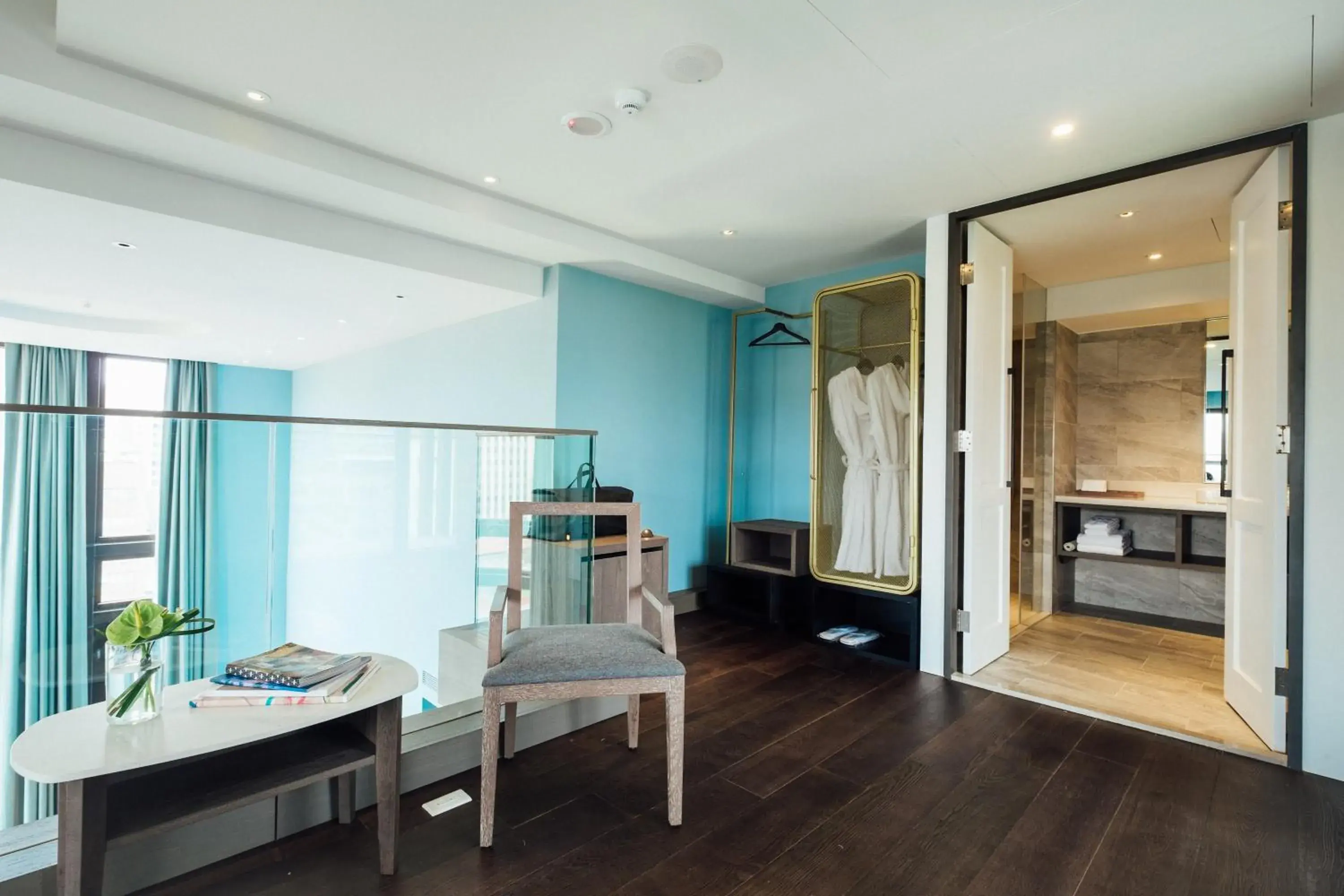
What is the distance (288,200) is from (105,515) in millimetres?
2010

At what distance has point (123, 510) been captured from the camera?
5.41ft

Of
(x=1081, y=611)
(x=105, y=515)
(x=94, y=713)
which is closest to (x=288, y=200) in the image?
(x=105, y=515)

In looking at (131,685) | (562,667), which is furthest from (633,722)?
(131,685)

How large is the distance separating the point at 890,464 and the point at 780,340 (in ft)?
4.93

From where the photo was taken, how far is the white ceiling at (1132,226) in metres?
2.74

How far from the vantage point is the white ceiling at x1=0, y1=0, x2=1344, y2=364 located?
6.06 feet

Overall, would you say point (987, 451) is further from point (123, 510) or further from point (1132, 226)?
point (123, 510)

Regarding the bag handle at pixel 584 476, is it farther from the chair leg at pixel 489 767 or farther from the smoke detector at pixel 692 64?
the smoke detector at pixel 692 64

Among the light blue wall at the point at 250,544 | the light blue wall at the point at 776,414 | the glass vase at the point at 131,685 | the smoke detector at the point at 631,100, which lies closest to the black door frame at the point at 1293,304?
the light blue wall at the point at 776,414

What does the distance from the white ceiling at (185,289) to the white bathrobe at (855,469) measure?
217cm

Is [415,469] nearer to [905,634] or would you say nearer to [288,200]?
[288,200]

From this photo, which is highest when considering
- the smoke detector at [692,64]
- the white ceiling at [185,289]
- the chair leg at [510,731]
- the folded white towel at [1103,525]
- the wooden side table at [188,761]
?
the smoke detector at [692,64]

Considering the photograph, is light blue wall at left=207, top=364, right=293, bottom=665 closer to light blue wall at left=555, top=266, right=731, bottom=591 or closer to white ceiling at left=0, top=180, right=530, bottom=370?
white ceiling at left=0, top=180, right=530, bottom=370

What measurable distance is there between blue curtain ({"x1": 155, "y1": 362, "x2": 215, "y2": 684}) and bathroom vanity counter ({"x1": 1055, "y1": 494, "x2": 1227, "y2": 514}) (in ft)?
15.9
